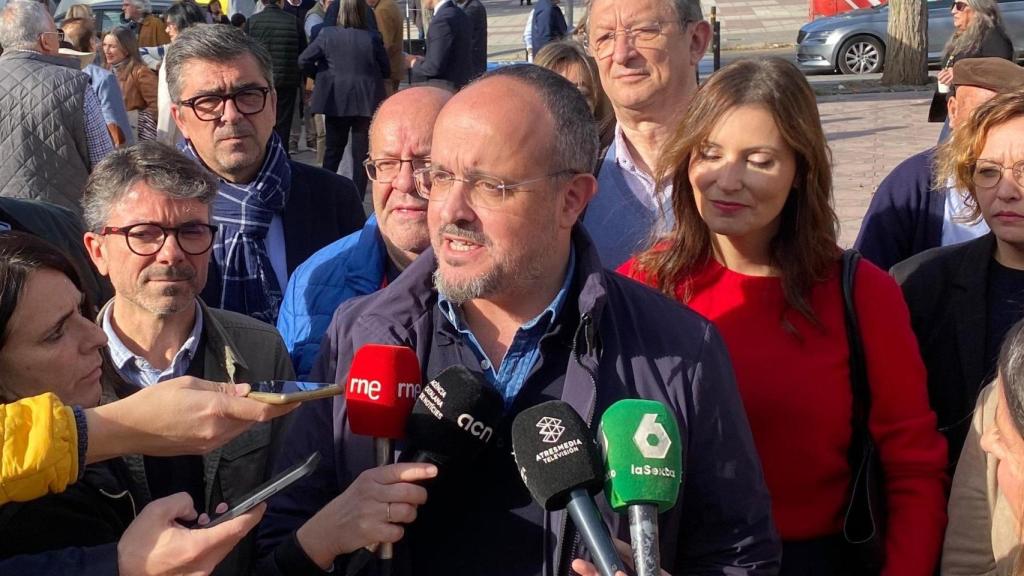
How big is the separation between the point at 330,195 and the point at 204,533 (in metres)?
2.48

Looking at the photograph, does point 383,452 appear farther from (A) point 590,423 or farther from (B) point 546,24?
(B) point 546,24

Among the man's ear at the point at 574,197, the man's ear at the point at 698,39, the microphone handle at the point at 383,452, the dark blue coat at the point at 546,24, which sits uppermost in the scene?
the man's ear at the point at 698,39

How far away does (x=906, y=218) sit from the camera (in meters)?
4.28

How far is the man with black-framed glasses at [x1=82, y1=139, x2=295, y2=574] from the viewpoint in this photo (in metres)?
3.41

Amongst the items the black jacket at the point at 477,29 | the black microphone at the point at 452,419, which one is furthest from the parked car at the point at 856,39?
the black microphone at the point at 452,419

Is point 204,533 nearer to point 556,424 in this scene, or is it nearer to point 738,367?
point 556,424

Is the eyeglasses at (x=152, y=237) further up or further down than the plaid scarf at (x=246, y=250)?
further up

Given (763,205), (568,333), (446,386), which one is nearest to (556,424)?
(446,386)

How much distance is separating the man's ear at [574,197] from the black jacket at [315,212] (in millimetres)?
1853

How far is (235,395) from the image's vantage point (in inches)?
92.7

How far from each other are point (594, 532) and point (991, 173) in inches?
84.3

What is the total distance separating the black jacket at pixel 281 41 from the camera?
12234 millimetres

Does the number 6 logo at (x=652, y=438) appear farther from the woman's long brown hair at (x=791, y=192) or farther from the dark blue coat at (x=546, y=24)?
the dark blue coat at (x=546, y=24)

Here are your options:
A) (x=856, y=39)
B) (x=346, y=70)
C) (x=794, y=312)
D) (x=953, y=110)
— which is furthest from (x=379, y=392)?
(x=856, y=39)
